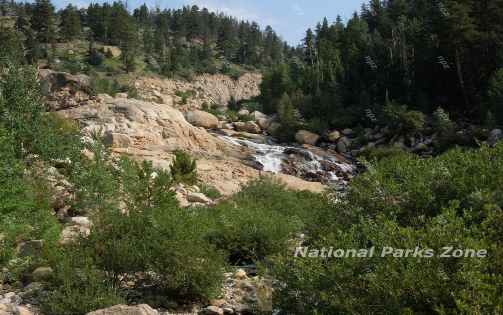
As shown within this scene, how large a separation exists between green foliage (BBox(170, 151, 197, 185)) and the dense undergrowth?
20.1 feet

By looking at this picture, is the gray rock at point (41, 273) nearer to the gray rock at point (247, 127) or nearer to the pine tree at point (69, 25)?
the gray rock at point (247, 127)

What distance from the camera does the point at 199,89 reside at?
65875 millimetres

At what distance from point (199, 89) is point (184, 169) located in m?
49.7

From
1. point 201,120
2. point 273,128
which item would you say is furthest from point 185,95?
point 201,120

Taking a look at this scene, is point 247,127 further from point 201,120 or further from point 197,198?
point 197,198

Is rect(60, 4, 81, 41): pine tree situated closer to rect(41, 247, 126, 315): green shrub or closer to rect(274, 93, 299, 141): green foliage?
rect(274, 93, 299, 141): green foliage

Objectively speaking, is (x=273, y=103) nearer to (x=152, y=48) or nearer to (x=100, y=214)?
(x=152, y=48)

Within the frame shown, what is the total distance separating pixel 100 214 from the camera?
774 cm

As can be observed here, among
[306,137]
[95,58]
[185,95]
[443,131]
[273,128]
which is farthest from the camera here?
[95,58]

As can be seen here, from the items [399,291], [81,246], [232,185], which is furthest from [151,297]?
[232,185]

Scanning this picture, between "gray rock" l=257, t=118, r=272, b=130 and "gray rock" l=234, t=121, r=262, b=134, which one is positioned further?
"gray rock" l=257, t=118, r=272, b=130

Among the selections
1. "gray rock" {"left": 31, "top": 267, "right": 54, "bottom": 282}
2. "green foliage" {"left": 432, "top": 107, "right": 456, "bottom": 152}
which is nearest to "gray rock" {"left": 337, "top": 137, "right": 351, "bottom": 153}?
"green foliage" {"left": 432, "top": 107, "right": 456, "bottom": 152}

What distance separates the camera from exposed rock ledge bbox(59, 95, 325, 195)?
1938cm

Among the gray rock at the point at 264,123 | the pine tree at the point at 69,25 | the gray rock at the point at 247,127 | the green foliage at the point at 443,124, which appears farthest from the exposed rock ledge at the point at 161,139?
the pine tree at the point at 69,25
